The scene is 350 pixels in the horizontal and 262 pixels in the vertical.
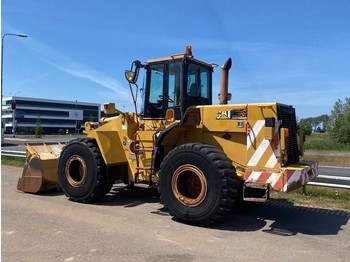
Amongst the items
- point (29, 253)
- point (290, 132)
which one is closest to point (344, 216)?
point (290, 132)

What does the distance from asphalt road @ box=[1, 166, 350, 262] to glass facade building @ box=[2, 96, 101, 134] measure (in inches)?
4017

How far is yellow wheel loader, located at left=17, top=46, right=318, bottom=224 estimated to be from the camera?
6121 mm

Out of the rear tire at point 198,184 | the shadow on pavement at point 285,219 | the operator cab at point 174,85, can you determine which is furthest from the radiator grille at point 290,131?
the operator cab at point 174,85

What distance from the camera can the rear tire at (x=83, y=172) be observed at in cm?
781

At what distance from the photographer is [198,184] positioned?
654 cm

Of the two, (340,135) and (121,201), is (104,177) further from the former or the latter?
(340,135)

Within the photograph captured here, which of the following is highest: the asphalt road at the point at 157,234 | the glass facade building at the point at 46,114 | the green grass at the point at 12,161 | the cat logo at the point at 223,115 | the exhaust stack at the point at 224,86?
the glass facade building at the point at 46,114

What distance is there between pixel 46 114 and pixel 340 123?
312 feet

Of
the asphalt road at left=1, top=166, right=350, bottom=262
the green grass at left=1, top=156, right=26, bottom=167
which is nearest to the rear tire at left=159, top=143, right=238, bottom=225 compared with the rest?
the asphalt road at left=1, top=166, right=350, bottom=262

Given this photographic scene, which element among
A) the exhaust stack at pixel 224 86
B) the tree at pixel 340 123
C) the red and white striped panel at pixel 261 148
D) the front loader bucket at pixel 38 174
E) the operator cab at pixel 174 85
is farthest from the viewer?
the tree at pixel 340 123

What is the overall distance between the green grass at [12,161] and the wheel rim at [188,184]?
9.85 m

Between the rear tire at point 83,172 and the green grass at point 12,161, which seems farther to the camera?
the green grass at point 12,161

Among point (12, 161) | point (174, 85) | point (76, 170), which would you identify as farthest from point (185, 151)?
point (12, 161)

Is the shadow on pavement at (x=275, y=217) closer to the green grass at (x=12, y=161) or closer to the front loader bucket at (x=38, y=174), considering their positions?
the front loader bucket at (x=38, y=174)
